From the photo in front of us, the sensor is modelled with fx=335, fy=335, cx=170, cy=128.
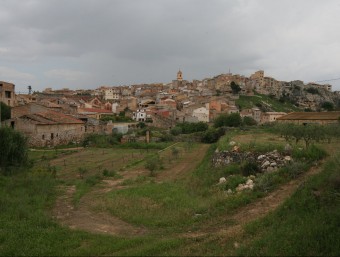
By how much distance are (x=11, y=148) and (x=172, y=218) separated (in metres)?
12.8

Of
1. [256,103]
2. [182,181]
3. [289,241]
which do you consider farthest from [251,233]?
[256,103]

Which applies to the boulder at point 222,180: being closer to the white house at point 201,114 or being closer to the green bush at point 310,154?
the green bush at point 310,154

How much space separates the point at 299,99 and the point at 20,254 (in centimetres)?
14091

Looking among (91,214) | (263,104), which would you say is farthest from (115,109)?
(91,214)

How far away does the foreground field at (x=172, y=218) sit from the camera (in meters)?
8.05

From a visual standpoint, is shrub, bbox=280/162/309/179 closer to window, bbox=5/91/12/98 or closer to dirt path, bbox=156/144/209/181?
dirt path, bbox=156/144/209/181

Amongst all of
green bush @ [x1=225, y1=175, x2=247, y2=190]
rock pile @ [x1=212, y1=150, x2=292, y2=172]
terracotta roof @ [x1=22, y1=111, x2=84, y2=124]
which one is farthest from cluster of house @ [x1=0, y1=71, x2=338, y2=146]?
green bush @ [x1=225, y1=175, x2=247, y2=190]

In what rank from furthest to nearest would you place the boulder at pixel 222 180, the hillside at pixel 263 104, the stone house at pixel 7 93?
the hillside at pixel 263 104
the stone house at pixel 7 93
the boulder at pixel 222 180

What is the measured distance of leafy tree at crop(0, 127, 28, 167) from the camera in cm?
1942

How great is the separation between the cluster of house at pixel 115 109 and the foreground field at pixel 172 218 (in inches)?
900

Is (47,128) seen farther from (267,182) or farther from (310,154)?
(267,182)

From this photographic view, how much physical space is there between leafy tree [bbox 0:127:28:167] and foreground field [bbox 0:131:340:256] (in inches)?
91.6

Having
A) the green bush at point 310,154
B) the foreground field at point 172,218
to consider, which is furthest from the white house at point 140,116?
the green bush at point 310,154

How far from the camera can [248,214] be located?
1069 centimetres
